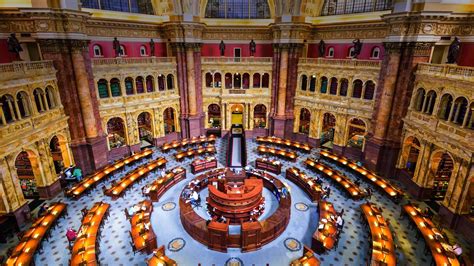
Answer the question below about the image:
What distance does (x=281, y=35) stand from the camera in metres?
28.8

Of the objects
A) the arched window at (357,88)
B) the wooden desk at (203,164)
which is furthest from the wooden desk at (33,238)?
the arched window at (357,88)

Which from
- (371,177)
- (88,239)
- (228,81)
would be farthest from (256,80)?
(88,239)

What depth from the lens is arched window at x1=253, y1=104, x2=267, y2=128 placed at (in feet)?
115

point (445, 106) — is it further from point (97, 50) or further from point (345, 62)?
point (97, 50)

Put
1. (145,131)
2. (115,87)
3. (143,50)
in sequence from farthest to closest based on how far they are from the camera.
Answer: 1. (145,131)
2. (143,50)
3. (115,87)

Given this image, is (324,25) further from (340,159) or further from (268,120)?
(340,159)

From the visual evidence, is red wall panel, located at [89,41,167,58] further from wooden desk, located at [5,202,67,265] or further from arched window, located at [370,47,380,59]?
arched window, located at [370,47,380,59]

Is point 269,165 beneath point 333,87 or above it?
beneath

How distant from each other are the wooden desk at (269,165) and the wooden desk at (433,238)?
10232mm

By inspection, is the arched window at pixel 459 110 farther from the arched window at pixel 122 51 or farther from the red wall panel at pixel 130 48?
the arched window at pixel 122 51

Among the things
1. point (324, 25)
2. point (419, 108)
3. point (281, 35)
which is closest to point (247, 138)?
point (281, 35)

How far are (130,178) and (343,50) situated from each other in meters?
24.7

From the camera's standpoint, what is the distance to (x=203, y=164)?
24922mm

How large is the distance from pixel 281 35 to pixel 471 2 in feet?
51.5
